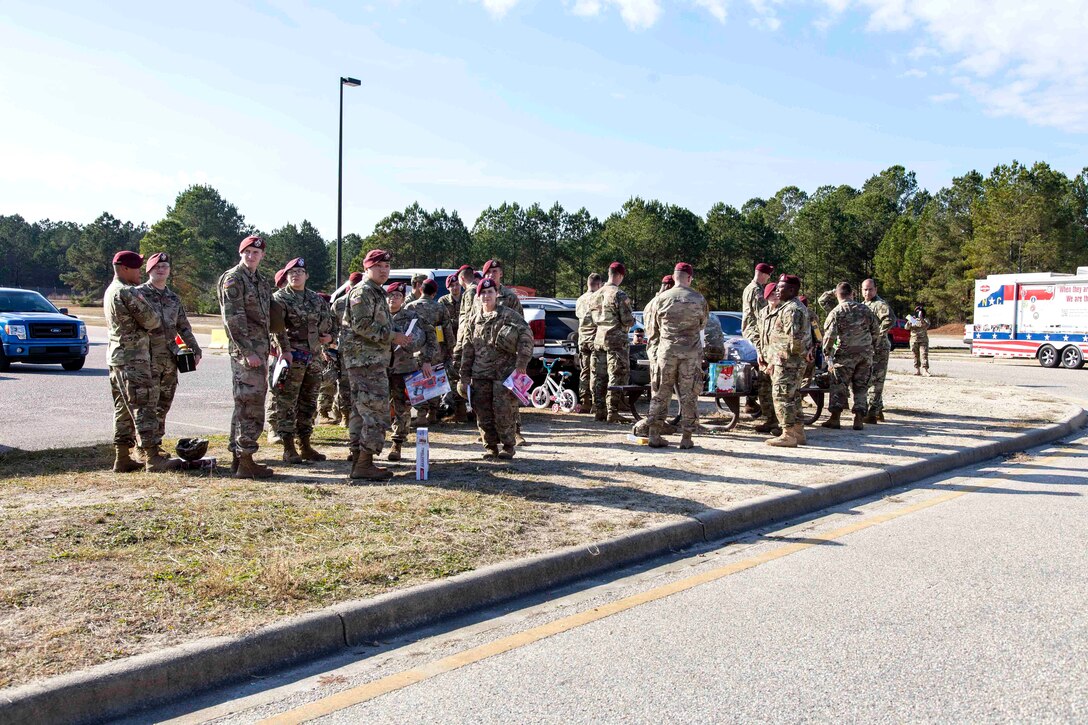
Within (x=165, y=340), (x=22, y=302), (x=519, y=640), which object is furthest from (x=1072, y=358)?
(x=22, y=302)

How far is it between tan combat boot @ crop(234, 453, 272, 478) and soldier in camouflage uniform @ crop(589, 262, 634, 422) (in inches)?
220

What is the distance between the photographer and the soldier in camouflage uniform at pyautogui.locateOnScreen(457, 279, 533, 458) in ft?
28.9

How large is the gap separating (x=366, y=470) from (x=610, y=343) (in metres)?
5.26

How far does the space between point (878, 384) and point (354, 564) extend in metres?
9.63

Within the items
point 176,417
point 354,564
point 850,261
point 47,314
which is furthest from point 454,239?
point 354,564

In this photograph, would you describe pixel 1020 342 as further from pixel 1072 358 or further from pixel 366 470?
pixel 366 470

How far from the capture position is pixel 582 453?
9.80 metres

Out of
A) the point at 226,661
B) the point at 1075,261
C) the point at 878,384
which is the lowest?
the point at 226,661

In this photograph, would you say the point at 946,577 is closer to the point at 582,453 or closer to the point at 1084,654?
the point at 1084,654

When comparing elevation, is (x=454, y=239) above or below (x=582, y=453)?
above

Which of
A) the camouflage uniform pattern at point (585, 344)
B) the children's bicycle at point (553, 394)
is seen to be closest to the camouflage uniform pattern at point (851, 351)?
the camouflage uniform pattern at point (585, 344)

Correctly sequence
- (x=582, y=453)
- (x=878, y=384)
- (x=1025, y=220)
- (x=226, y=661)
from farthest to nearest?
(x=1025, y=220) < (x=878, y=384) < (x=582, y=453) < (x=226, y=661)

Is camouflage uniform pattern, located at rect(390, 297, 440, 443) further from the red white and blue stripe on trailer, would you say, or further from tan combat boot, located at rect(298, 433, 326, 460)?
the red white and blue stripe on trailer

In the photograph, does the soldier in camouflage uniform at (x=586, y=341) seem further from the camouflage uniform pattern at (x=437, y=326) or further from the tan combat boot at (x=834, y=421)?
the tan combat boot at (x=834, y=421)
